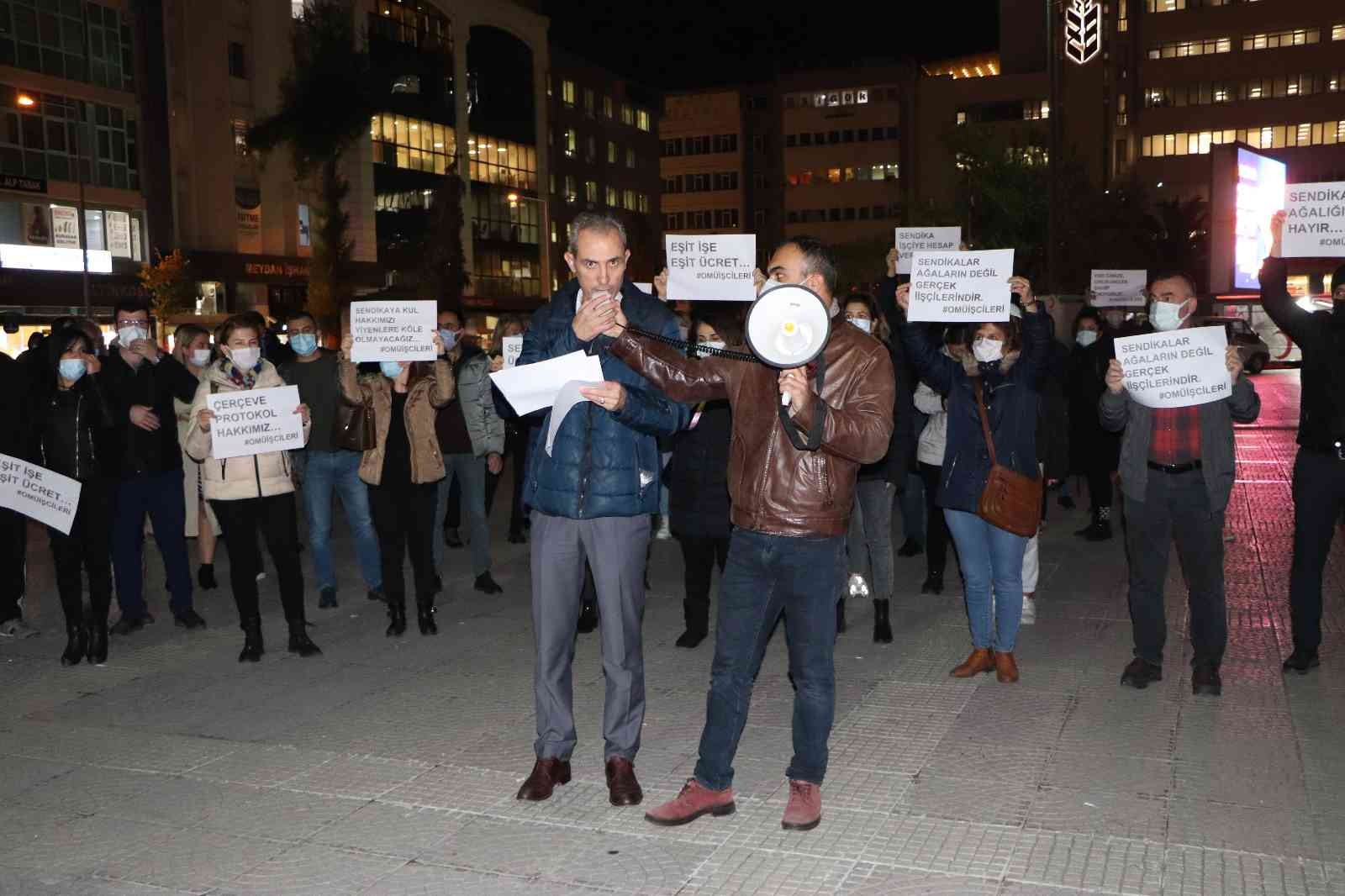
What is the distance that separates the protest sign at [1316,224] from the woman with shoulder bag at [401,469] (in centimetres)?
534

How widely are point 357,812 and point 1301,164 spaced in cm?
8370

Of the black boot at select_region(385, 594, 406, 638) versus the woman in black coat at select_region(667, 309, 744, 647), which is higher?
the woman in black coat at select_region(667, 309, 744, 647)

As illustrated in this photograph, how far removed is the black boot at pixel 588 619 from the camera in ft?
28.2

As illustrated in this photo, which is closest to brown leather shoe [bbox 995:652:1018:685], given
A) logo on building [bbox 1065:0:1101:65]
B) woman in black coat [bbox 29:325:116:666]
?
woman in black coat [bbox 29:325:116:666]

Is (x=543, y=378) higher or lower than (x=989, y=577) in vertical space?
higher

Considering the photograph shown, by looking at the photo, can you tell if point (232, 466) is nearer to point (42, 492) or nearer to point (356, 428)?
point (356, 428)

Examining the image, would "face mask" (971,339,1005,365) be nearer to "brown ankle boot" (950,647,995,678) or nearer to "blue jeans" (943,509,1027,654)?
"blue jeans" (943,509,1027,654)

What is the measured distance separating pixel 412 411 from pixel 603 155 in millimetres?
84409

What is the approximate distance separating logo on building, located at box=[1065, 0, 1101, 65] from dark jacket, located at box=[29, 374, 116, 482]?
160 feet

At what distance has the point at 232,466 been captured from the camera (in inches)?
305

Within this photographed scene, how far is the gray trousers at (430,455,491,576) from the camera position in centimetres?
973

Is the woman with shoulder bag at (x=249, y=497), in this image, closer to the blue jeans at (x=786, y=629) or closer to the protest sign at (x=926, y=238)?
the blue jeans at (x=786, y=629)

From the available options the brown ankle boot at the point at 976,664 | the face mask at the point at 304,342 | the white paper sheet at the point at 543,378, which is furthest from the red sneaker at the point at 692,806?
the face mask at the point at 304,342

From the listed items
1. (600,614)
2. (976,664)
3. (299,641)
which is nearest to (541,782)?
(600,614)
